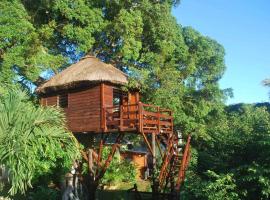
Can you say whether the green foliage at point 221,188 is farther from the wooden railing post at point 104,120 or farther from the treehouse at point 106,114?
the wooden railing post at point 104,120

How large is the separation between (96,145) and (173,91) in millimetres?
5786

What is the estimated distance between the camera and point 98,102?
22.8m

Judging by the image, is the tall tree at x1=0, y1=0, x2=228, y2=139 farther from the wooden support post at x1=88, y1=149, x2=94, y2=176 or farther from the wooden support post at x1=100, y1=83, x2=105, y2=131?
the wooden support post at x1=88, y1=149, x2=94, y2=176

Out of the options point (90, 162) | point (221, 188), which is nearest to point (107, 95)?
point (90, 162)

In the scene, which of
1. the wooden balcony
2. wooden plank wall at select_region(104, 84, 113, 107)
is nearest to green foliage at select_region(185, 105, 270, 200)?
the wooden balcony

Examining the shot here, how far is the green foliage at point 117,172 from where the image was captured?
95.3ft

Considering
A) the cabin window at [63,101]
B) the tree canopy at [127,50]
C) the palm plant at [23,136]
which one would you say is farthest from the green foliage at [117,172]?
the palm plant at [23,136]

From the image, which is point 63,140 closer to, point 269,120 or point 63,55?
point 269,120

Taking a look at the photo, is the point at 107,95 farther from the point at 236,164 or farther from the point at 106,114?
the point at 236,164

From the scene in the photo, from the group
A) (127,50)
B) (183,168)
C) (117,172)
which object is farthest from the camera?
(117,172)

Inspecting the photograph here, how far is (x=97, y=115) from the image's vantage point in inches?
896

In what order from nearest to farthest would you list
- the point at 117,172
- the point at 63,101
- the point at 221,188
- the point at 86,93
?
1. the point at 221,188
2. the point at 86,93
3. the point at 63,101
4. the point at 117,172

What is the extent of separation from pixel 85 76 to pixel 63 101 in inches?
92.7

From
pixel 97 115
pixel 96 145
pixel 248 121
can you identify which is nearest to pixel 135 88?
pixel 97 115
